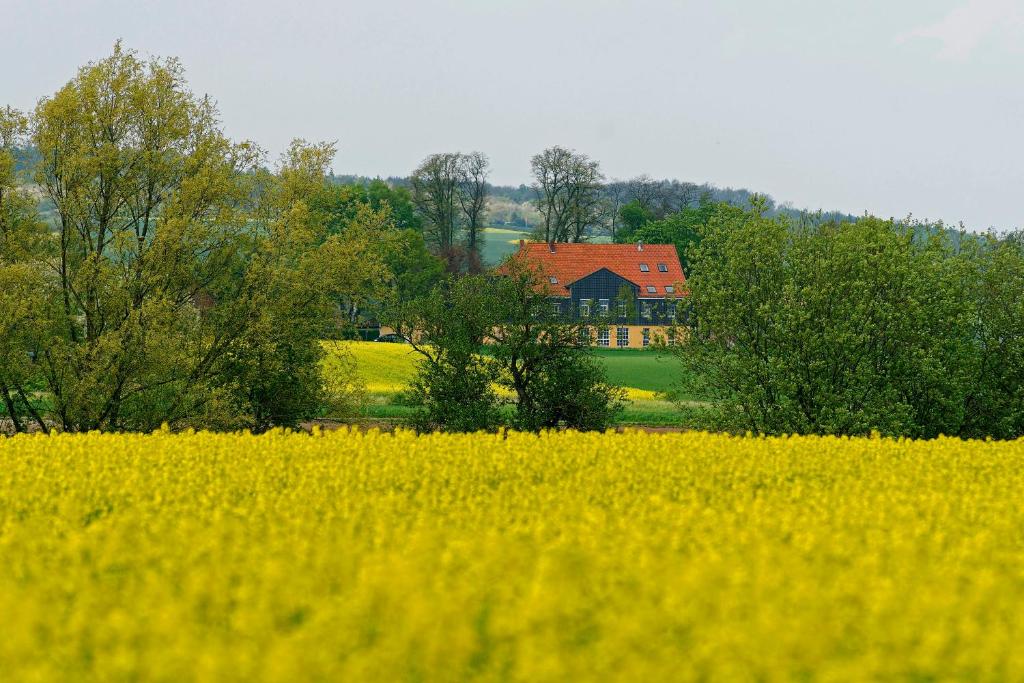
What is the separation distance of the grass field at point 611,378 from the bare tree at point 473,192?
71.2ft

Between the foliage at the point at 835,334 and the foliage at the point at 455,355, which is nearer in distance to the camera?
the foliage at the point at 835,334

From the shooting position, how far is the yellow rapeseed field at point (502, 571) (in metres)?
6.78

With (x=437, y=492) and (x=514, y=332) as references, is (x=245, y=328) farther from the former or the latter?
(x=437, y=492)

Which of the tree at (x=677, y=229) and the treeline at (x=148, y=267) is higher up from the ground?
the tree at (x=677, y=229)

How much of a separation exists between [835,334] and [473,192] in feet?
281

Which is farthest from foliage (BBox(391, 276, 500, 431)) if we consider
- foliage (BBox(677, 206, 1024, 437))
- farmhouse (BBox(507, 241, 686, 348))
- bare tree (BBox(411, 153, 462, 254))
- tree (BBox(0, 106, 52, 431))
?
bare tree (BBox(411, 153, 462, 254))

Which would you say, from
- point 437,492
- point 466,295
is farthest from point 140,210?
point 437,492

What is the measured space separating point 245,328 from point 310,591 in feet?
94.0

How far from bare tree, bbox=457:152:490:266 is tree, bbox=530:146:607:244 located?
5.46 meters

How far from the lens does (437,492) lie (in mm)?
13320

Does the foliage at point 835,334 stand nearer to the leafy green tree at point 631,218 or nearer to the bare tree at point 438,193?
the bare tree at point 438,193

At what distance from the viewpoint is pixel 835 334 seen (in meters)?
32.5

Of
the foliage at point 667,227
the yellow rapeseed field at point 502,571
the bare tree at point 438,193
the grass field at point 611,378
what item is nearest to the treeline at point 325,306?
the grass field at point 611,378

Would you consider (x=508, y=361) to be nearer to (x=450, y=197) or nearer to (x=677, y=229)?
(x=450, y=197)
